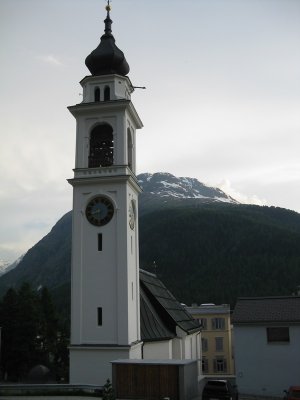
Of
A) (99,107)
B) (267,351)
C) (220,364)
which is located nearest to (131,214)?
(99,107)

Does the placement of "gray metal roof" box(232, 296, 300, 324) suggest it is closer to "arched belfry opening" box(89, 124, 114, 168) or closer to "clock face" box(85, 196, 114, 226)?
"clock face" box(85, 196, 114, 226)

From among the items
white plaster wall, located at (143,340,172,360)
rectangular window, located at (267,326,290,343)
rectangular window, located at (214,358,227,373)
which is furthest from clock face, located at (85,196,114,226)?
rectangular window, located at (214,358,227,373)

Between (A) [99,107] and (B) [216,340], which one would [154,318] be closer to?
(A) [99,107]

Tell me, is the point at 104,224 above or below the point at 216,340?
above

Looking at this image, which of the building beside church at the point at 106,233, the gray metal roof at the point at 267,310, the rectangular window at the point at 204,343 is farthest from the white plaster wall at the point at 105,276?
the rectangular window at the point at 204,343

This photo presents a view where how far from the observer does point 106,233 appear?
98.3 ft

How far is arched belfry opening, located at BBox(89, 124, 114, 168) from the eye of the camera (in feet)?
104

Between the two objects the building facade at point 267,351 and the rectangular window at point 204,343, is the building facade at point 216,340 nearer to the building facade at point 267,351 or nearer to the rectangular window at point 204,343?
the rectangular window at point 204,343

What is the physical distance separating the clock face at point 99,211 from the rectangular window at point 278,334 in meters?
12.5

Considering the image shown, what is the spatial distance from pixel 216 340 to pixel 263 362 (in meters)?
44.4

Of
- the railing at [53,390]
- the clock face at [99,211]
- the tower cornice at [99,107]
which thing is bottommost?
the railing at [53,390]

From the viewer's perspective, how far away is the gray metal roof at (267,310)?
3009 cm

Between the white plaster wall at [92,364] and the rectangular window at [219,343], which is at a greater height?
the white plaster wall at [92,364]

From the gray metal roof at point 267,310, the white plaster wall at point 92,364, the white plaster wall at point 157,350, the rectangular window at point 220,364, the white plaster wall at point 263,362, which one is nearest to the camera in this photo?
the white plaster wall at point 92,364
